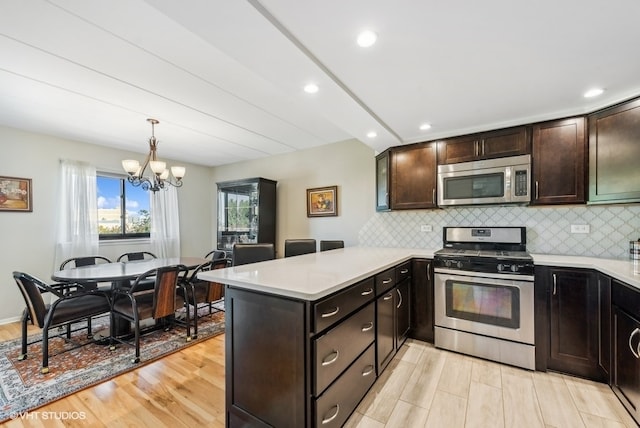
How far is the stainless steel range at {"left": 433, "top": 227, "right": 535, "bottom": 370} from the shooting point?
2.27 meters

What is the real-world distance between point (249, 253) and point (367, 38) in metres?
2.35

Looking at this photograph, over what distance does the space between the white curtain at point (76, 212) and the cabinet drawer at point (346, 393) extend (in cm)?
447

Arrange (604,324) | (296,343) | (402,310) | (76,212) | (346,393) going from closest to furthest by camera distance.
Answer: (296,343) → (346,393) → (604,324) → (402,310) → (76,212)

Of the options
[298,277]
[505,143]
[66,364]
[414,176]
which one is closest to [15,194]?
[66,364]

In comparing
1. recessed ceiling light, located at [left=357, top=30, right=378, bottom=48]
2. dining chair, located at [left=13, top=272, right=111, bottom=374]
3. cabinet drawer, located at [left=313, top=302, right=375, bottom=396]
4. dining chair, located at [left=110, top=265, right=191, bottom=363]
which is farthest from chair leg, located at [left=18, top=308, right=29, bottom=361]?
recessed ceiling light, located at [left=357, top=30, right=378, bottom=48]

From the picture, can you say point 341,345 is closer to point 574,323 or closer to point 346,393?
point 346,393

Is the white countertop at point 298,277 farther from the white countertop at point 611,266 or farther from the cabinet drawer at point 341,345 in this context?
the white countertop at point 611,266

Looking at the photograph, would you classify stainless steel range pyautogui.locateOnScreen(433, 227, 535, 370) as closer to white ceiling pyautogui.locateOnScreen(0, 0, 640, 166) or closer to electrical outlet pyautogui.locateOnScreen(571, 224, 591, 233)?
electrical outlet pyautogui.locateOnScreen(571, 224, 591, 233)

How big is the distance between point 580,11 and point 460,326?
7.92 ft

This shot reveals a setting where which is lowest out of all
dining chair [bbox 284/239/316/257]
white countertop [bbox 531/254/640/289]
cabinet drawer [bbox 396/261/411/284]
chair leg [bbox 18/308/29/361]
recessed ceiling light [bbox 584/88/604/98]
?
chair leg [bbox 18/308/29/361]

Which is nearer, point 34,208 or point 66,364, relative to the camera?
point 66,364

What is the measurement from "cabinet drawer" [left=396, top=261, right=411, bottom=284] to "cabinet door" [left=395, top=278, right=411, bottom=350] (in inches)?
Result: 1.7

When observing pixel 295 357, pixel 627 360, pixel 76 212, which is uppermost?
pixel 76 212

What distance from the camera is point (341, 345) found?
1565 millimetres
